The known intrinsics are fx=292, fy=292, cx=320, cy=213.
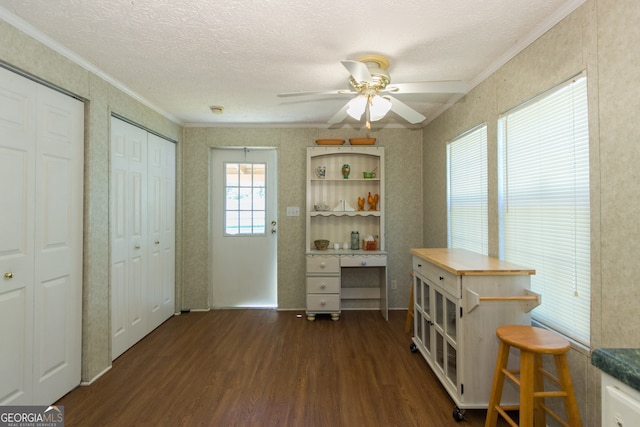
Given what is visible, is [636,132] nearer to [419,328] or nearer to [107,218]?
[419,328]

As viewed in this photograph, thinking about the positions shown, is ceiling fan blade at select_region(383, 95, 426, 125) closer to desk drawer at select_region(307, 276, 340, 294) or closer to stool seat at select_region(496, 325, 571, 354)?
stool seat at select_region(496, 325, 571, 354)

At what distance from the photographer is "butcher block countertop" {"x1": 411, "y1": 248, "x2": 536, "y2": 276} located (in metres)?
1.74

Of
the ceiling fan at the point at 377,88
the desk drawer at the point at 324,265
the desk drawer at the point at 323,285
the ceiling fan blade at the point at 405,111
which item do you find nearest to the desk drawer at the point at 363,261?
the desk drawer at the point at 324,265

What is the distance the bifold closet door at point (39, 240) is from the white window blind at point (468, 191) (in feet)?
10.4

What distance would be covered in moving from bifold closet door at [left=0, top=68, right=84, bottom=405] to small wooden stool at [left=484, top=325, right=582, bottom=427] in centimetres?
275

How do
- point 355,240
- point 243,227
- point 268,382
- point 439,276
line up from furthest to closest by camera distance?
point 243,227 → point 355,240 → point 268,382 → point 439,276

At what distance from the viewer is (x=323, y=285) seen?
3443mm

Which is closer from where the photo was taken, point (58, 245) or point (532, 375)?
point (532, 375)

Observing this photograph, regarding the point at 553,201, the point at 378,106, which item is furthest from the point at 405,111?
the point at 553,201

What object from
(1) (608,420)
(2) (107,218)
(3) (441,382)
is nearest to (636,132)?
(1) (608,420)

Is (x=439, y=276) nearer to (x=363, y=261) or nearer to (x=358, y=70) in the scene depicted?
(x=363, y=261)

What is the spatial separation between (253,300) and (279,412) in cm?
214
